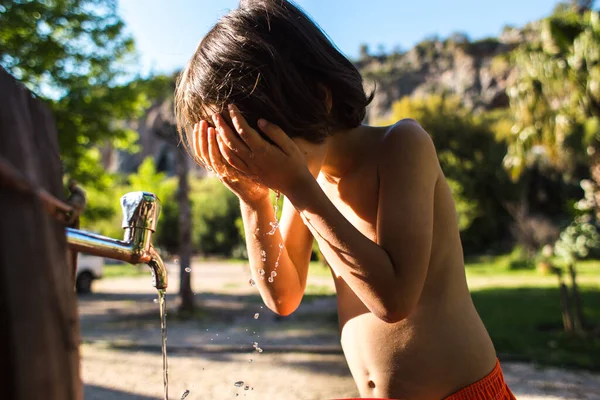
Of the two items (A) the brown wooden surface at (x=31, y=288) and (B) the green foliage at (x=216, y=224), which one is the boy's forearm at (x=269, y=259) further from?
(B) the green foliage at (x=216, y=224)

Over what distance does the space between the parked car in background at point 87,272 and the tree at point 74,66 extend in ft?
15.3

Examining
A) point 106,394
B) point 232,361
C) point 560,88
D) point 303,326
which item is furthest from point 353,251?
point 560,88

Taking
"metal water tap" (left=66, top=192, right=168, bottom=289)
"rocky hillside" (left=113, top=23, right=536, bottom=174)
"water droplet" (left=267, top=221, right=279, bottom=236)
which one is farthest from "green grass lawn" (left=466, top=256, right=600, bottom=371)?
"rocky hillside" (left=113, top=23, right=536, bottom=174)

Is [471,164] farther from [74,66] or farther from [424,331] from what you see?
[424,331]

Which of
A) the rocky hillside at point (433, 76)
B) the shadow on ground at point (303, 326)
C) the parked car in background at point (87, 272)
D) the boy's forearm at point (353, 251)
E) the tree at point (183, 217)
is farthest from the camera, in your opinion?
the rocky hillside at point (433, 76)

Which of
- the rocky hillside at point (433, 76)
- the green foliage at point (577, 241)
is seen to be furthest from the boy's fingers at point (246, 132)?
the rocky hillside at point (433, 76)

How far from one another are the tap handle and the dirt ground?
1517 millimetres

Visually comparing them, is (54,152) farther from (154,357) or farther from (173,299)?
(173,299)

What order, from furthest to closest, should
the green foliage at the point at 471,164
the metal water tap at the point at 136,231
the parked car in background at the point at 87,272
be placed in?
the green foliage at the point at 471,164
the parked car in background at the point at 87,272
the metal water tap at the point at 136,231

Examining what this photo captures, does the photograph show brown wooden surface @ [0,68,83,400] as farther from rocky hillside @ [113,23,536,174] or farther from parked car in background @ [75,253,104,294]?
rocky hillside @ [113,23,536,174]

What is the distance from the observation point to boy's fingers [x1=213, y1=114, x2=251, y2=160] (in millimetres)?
1034

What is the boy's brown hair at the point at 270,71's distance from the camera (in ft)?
3.45

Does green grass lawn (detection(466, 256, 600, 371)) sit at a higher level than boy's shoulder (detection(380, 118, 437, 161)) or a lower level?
lower

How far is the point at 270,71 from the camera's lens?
1.05 metres
